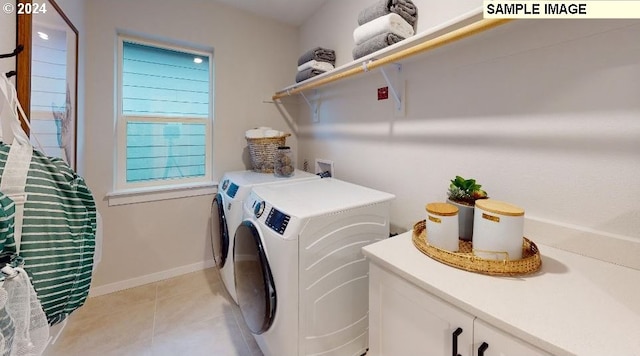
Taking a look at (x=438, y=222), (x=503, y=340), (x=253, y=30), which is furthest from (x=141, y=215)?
(x=503, y=340)

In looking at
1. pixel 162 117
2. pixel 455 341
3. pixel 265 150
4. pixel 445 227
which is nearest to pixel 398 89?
pixel 445 227

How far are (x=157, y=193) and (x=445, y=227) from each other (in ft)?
7.45

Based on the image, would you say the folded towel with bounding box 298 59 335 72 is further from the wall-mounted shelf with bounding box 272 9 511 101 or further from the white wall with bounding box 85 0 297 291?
the white wall with bounding box 85 0 297 291

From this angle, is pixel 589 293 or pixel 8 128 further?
pixel 8 128

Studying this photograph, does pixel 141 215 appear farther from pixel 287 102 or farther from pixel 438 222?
pixel 438 222

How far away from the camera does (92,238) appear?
883mm

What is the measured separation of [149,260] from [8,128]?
1.65m

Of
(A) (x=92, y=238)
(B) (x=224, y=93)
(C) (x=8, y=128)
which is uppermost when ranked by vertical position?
(B) (x=224, y=93)

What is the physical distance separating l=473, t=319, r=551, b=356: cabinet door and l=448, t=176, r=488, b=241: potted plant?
0.43 metres

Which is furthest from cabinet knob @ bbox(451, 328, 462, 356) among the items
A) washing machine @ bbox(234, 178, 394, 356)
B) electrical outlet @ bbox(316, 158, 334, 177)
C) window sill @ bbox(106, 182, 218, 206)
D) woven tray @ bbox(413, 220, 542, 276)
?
window sill @ bbox(106, 182, 218, 206)

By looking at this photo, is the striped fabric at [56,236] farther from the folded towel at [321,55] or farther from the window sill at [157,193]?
the folded towel at [321,55]

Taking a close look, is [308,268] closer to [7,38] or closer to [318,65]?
[7,38]

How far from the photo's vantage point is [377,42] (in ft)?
Result: 4.80

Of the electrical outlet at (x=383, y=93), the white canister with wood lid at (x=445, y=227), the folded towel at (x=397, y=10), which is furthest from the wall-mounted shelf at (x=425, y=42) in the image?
the white canister with wood lid at (x=445, y=227)
